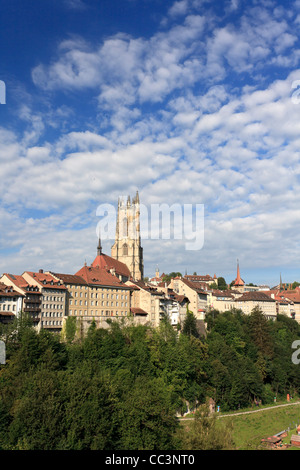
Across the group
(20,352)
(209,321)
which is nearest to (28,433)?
(20,352)

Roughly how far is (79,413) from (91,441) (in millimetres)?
2942

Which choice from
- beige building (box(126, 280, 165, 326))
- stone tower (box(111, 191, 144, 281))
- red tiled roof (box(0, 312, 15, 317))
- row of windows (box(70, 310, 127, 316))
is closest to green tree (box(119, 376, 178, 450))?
red tiled roof (box(0, 312, 15, 317))

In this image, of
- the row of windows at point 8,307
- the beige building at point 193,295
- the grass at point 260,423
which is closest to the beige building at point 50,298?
the row of windows at point 8,307

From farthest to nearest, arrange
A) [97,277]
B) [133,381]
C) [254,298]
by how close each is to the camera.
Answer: [254,298] → [97,277] → [133,381]

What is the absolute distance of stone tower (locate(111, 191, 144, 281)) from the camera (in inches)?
4934

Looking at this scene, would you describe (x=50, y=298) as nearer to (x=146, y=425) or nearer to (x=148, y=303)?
(x=148, y=303)

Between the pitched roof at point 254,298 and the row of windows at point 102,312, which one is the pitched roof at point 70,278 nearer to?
the row of windows at point 102,312

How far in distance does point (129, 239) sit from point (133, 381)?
74069mm

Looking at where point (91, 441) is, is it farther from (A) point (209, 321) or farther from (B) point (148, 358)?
(A) point (209, 321)

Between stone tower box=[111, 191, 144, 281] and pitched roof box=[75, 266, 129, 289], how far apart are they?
33.1m

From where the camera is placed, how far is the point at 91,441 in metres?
38.9

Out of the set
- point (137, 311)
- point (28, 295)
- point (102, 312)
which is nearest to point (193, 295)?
point (137, 311)

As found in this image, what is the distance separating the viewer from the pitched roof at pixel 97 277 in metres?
82.6

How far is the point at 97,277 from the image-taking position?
279 ft
